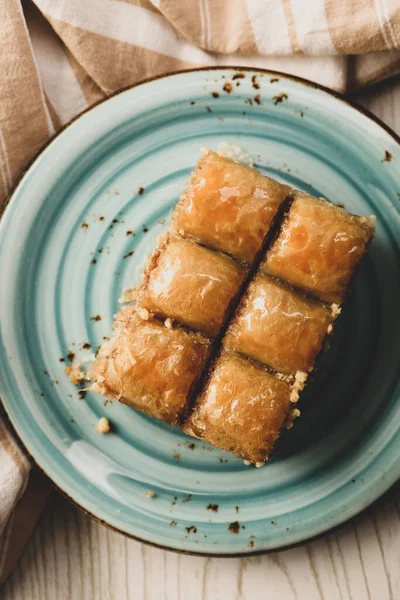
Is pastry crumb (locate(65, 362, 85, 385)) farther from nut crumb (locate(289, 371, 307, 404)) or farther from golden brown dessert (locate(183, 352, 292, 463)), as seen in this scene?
nut crumb (locate(289, 371, 307, 404))

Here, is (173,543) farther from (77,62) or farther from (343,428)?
(77,62)

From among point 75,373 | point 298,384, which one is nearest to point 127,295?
point 75,373

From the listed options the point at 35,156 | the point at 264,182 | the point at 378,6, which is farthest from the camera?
the point at 35,156

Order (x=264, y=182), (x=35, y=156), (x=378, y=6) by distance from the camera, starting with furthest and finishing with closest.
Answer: (x=35, y=156), (x=378, y=6), (x=264, y=182)

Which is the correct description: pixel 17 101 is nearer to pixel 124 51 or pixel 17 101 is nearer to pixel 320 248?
pixel 124 51

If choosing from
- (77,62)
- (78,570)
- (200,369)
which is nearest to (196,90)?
(77,62)

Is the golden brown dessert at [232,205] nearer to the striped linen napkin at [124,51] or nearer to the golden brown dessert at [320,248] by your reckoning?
the golden brown dessert at [320,248]

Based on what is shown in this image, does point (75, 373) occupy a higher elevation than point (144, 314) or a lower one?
lower
